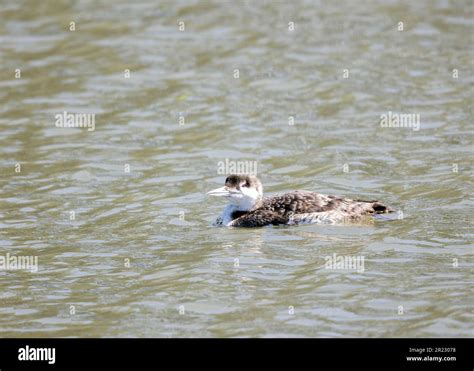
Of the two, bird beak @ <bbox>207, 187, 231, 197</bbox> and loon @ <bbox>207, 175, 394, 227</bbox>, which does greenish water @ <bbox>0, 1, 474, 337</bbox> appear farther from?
bird beak @ <bbox>207, 187, 231, 197</bbox>

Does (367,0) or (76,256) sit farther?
(367,0)

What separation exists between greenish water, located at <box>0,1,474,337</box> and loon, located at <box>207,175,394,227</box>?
0.76 feet

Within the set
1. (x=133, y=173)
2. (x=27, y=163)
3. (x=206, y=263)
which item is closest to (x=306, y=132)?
(x=133, y=173)

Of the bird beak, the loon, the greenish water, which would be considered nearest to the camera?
the greenish water

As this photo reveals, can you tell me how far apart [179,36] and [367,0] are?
4.89 metres

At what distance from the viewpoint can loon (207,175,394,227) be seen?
1525 centimetres

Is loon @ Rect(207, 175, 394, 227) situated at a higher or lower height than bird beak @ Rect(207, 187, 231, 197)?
lower

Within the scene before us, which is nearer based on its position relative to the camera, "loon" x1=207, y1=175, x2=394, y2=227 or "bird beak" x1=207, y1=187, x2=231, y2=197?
"loon" x1=207, y1=175, x2=394, y2=227

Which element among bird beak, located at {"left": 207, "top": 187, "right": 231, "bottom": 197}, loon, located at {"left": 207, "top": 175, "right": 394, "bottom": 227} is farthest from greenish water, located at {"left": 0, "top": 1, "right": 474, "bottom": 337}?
bird beak, located at {"left": 207, "top": 187, "right": 231, "bottom": 197}

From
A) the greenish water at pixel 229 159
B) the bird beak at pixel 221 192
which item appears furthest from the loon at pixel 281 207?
the greenish water at pixel 229 159

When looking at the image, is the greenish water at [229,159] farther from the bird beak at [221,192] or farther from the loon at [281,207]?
the bird beak at [221,192]
